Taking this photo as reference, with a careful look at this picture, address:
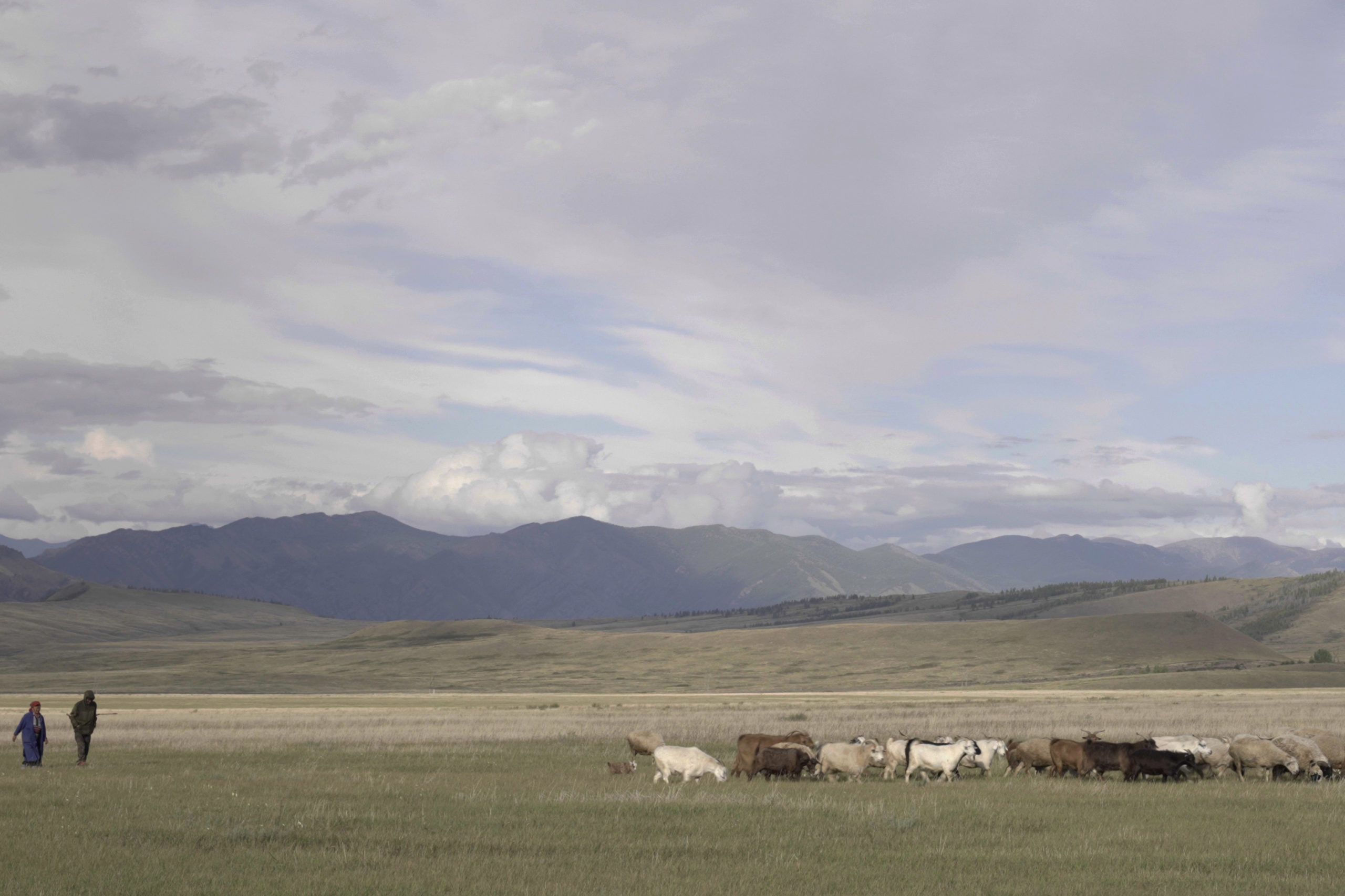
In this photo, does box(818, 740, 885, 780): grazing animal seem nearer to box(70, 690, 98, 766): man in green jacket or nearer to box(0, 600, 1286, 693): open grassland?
box(70, 690, 98, 766): man in green jacket

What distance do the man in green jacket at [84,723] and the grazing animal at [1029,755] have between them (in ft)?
74.0

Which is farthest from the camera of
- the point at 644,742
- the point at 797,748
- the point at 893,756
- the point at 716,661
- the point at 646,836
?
the point at 716,661

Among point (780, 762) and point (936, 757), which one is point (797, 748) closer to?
point (780, 762)

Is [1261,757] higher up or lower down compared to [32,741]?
higher up

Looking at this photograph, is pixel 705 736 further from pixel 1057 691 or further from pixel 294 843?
pixel 1057 691

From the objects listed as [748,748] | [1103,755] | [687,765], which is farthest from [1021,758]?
[687,765]

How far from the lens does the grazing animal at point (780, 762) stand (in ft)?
79.8

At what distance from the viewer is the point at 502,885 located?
1272 centimetres

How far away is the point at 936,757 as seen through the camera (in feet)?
79.5

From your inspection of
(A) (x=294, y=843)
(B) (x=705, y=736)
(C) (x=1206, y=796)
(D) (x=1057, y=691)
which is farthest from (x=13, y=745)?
(D) (x=1057, y=691)

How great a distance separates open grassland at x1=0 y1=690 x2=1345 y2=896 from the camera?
13156 mm

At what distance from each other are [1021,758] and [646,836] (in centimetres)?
1280

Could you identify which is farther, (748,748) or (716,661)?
(716,661)

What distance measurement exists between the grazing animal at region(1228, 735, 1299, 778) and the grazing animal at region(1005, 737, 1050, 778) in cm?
412
